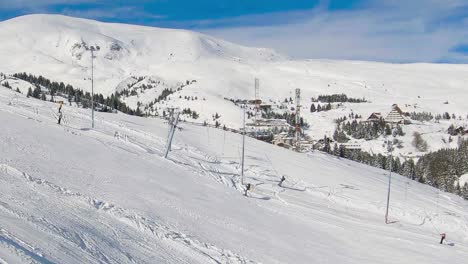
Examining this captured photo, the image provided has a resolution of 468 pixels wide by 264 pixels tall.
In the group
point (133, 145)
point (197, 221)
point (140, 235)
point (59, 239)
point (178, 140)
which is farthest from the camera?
point (178, 140)

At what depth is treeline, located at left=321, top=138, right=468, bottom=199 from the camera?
108 m

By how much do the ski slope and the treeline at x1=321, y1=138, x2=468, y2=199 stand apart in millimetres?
62255

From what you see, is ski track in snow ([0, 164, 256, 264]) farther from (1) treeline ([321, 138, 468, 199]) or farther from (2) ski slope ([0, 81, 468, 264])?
(1) treeline ([321, 138, 468, 199])

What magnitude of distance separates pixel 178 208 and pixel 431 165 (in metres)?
124

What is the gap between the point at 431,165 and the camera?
133m

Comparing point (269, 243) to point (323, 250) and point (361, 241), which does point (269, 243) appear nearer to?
point (323, 250)

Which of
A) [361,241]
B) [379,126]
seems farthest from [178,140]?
[379,126]

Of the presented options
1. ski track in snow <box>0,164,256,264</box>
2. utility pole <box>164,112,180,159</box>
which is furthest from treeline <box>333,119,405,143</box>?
ski track in snow <box>0,164,256,264</box>

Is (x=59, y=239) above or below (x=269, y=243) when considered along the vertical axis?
above

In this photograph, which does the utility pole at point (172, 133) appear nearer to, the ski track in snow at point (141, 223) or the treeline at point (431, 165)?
the ski track in snow at point (141, 223)

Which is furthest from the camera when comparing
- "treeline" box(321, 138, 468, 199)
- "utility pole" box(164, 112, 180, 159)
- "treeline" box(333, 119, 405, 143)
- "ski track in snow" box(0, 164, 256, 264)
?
"treeline" box(333, 119, 405, 143)

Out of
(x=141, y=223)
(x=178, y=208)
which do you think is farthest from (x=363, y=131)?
(x=141, y=223)

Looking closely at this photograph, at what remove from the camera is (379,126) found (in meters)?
190

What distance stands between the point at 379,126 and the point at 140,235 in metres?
183
